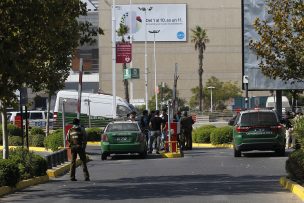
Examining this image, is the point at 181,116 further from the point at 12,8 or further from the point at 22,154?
the point at 12,8

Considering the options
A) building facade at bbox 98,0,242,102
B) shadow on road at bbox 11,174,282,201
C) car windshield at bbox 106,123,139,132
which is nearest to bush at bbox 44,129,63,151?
car windshield at bbox 106,123,139,132

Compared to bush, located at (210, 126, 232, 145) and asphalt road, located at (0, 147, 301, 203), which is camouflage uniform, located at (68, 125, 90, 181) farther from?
bush, located at (210, 126, 232, 145)

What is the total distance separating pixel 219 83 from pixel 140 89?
38.0ft

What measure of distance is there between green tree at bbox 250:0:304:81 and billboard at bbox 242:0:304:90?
524 inches

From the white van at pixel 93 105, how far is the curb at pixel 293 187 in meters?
40.5

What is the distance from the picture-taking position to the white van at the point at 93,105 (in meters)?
58.2

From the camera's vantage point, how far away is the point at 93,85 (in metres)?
125

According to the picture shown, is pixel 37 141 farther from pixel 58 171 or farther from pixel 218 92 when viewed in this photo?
pixel 218 92

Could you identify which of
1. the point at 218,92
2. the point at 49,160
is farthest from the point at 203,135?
the point at 218,92

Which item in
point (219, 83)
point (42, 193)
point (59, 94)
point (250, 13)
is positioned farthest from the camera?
point (219, 83)

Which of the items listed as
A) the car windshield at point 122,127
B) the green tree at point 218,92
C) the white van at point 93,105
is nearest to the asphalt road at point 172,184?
the car windshield at point 122,127

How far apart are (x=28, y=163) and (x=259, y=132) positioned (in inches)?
437

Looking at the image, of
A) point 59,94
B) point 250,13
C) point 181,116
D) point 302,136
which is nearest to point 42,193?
point 302,136

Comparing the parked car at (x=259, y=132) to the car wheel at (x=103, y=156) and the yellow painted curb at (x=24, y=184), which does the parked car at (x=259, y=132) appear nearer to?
the car wheel at (x=103, y=156)
